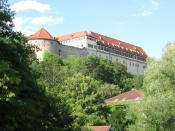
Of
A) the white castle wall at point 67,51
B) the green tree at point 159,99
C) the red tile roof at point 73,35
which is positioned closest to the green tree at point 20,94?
the green tree at point 159,99

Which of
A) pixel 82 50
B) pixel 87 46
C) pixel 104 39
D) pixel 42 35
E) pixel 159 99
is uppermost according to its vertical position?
pixel 104 39

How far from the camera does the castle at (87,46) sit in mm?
149000

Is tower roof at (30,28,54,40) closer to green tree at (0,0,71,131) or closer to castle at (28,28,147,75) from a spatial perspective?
castle at (28,28,147,75)

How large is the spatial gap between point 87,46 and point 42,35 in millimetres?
21583

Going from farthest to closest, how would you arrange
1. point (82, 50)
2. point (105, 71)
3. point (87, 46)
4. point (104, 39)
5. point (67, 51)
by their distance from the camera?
point (104, 39), point (87, 46), point (82, 50), point (67, 51), point (105, 71)

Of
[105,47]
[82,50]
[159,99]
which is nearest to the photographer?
[159,99]

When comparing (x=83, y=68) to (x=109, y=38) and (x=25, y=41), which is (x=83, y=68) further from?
(x=25, y=41)

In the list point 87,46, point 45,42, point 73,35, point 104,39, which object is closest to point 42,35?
point 45,42

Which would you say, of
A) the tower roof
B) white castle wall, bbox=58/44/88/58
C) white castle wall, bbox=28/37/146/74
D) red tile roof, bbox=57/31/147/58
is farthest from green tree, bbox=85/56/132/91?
red tile roof, bbox=57/31/147/58

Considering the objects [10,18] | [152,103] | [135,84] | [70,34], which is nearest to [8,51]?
[10,18]

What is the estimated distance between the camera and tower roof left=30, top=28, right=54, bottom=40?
149m

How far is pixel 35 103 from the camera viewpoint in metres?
24.5

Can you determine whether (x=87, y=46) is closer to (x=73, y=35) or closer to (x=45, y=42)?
(x=73, y=35)

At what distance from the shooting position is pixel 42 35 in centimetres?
15050
